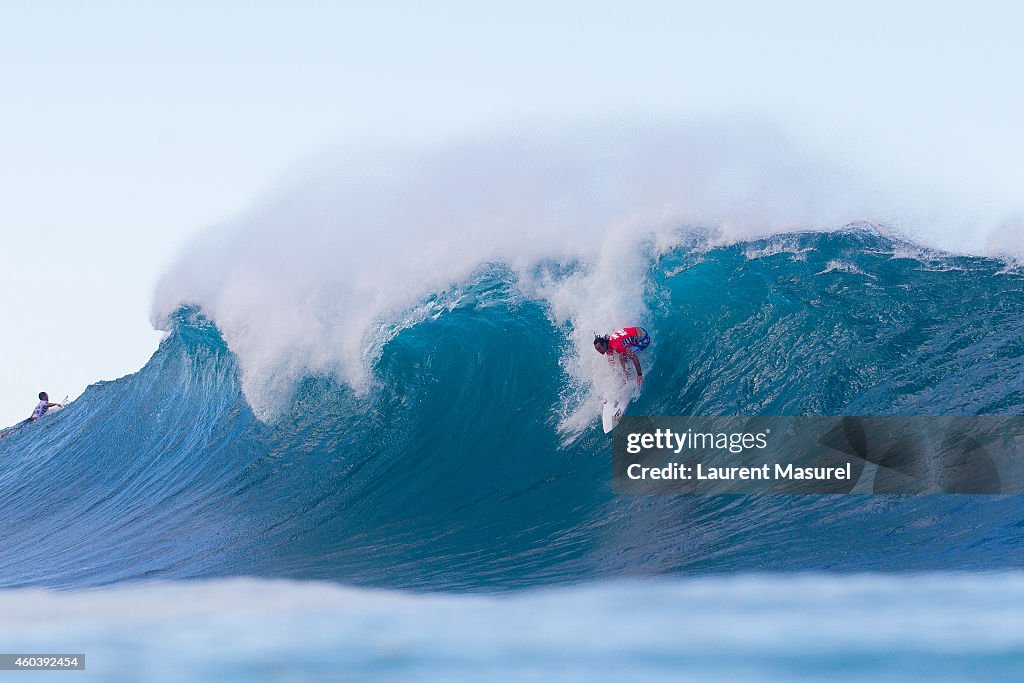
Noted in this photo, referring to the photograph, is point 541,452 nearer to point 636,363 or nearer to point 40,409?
point 636,363

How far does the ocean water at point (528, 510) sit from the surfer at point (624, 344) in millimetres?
394

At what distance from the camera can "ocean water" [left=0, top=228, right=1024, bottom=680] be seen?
5.81 m

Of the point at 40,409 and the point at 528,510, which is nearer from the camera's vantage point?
the point at 528,510

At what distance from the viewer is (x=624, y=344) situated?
29.9 feet

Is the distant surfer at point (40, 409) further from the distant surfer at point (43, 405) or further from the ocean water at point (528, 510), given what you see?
the ocean water at point (528, 510)

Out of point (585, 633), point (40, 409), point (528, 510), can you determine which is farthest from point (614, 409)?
point (40, 409)

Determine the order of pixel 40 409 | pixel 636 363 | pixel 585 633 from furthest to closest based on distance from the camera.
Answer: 1. pixel 40 409
2. pixel 636 363
3. pixel 585 633

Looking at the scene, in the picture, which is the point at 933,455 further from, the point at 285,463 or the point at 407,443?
the point at 285,463

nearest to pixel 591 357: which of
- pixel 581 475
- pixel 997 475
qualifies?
pixel 581 475

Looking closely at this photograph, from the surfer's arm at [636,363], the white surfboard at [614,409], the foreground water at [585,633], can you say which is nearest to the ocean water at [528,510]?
the foreground water at [585,633]

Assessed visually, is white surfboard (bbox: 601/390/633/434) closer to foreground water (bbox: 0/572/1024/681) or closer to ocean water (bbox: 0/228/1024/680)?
ocean water (bbox: 0/228/1024/680)

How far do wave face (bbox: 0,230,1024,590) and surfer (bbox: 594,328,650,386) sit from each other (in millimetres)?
397

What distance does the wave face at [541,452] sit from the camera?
7320 millimetres

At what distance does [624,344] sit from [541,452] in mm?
1413
